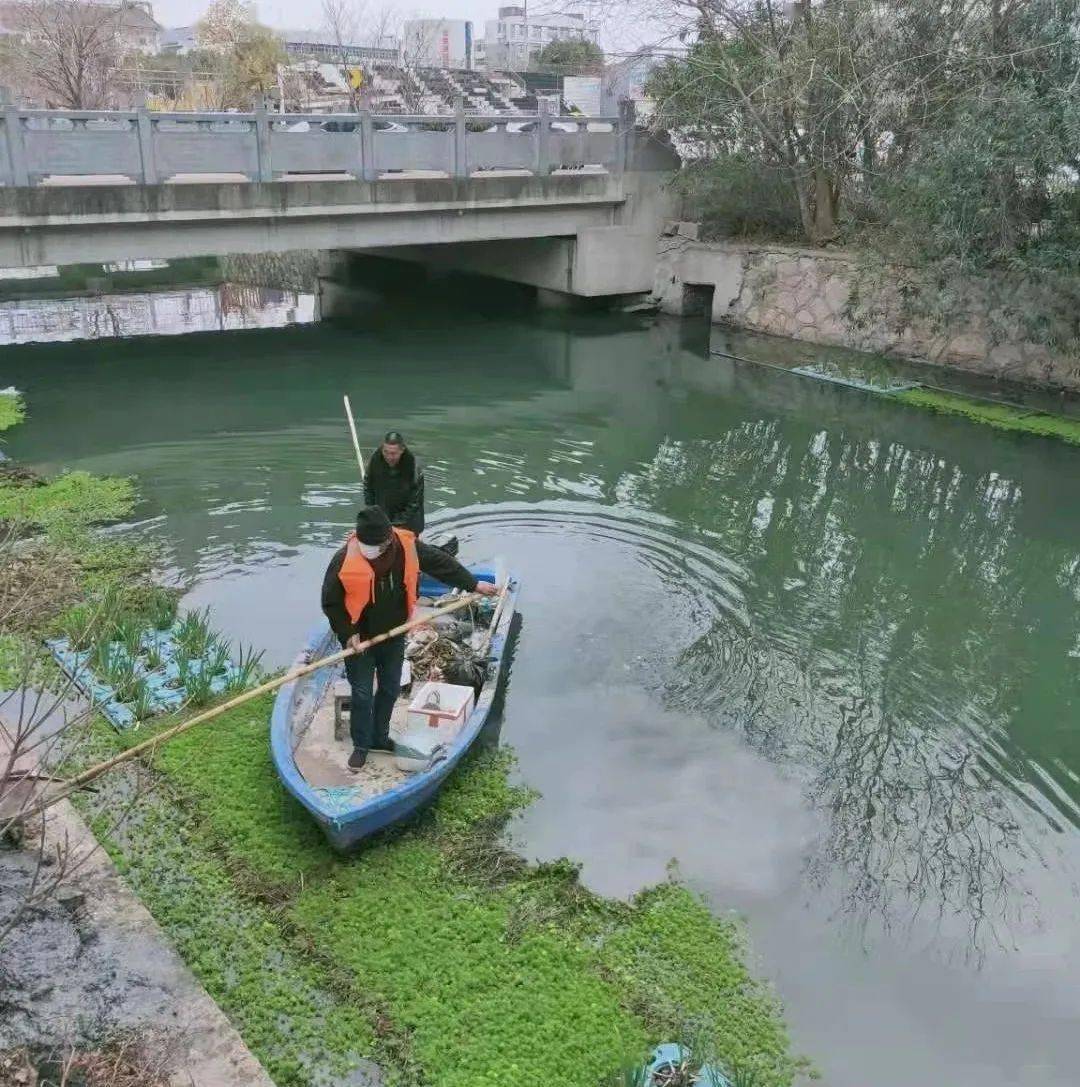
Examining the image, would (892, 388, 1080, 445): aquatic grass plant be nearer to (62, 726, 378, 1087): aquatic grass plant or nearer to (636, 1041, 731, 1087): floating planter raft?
(636, 1041, 731, 1087): floating planter raft

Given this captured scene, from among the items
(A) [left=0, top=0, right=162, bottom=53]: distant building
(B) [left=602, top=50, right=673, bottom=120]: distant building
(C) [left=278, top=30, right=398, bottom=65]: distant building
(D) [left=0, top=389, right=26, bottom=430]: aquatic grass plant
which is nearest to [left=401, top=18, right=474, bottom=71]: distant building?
(C) [left=278, top=30, right=398, bottom=65]: distant building

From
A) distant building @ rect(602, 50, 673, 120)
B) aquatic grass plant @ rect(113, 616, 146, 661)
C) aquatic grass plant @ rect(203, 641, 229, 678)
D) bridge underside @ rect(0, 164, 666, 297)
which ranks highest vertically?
distant building @ rect(602, 50, 673, 120)

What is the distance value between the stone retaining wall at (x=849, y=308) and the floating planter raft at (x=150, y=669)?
12511mm

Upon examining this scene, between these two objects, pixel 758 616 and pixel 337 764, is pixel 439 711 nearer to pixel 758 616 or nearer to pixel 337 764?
pixel 337 764

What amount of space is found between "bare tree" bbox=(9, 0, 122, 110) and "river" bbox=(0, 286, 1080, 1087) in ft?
58.1

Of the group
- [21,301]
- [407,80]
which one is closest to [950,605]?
[21,301]

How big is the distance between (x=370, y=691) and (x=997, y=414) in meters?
11.5

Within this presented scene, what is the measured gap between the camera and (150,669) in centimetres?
723

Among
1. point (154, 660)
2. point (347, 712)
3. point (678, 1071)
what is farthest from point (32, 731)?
point (678, 1071)

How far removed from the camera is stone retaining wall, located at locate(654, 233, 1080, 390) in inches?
602

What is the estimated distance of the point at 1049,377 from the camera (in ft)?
50.5

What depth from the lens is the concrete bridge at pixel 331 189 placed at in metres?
14.0

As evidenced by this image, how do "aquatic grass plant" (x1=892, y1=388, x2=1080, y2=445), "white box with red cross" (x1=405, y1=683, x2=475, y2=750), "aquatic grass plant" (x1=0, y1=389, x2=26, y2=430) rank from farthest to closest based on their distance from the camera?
1. "aquatic grass plant" (x1=892, y1=388, x2=1080, y2=445)
2. "aquatic grass plant" (x1=0, y1=389, x2=26, y2=430)
3. "white box with red cross" (x1=405, y1=683, x2=475, y2=750)

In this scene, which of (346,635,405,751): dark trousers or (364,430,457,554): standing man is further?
(364,430,457,554): standing man
